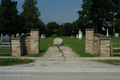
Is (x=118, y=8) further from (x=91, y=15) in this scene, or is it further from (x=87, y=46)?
(x=87, y=46)

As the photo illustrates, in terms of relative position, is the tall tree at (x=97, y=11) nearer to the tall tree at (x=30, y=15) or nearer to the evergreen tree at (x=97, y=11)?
the evergreen tree at (x=97, y=11)

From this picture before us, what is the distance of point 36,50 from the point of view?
12.4 meters

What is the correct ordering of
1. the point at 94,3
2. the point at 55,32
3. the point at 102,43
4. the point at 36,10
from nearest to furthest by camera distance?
the point at 102,43 → the point at 94,3 → the point at 36,10 → the point at 55,32

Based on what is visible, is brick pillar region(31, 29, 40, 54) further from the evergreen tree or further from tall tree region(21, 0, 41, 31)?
tall tree region(21, 0, 41, 31)

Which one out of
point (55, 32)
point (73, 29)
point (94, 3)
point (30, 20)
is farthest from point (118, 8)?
point (55, 32)

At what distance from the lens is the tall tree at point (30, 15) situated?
53.1 metres

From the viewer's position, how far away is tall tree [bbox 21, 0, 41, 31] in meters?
53.1

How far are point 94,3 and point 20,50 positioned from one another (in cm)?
4590

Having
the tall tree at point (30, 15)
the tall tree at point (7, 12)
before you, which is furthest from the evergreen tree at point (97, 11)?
the tall tree at point (7, 12)

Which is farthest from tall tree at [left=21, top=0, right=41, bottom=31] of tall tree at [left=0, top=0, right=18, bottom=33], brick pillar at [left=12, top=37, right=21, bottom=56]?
brick pillar at [left=12, top=37, right=21, bottom=56]

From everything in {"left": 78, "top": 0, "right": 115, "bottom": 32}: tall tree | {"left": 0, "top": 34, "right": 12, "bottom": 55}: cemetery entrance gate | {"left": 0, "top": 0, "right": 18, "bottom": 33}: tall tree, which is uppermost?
{"left": 78, "top": 0, "right": 115, "bottom": 32}: tall tree

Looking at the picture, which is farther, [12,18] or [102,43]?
[12,18]

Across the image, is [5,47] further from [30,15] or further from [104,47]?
[30,15]

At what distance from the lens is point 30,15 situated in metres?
54.6
